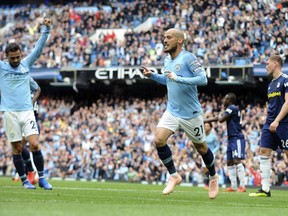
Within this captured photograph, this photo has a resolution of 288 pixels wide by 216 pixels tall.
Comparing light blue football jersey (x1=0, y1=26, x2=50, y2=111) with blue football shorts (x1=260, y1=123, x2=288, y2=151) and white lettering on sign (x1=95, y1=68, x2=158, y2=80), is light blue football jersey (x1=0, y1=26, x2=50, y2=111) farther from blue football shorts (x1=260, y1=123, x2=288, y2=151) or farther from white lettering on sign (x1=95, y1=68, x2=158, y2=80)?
white lettering on sign (x1=95, y1=68, x2=158, y2=80)

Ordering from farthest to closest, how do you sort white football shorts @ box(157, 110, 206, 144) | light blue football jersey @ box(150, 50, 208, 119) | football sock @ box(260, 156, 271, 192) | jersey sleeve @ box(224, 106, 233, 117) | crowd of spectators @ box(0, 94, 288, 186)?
crowd of spectators @ box(0, 94, 288, 186), jersey sleeve @ box(224, 106, 233, 117), football sock @ box(260, 156, 271, 192), white football shorts @ box(157, 110, 206, 144), light blue football jersey @ box(150, 50, 208, 119)

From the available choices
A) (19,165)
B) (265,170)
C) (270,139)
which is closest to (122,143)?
(265,170)

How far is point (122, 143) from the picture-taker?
33.5 metres

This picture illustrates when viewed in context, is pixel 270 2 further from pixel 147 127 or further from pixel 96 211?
pixel 96 211

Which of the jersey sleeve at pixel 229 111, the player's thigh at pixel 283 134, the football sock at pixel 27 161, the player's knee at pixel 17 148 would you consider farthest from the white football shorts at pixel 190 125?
the jersey sleeve at pixel 229 111

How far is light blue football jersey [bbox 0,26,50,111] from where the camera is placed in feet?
46.2

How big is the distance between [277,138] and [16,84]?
4.91 m

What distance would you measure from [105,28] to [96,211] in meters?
31.5

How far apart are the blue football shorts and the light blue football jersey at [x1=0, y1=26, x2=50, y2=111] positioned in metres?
4.39

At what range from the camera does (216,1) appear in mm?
36250

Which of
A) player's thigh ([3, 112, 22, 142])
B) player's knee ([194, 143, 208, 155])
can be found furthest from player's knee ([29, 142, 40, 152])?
player's knee ([194, 143, 208, 155])

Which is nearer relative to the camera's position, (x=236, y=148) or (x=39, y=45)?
(x=39, y=45)

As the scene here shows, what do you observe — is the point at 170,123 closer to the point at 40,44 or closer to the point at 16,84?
the point at 40,44

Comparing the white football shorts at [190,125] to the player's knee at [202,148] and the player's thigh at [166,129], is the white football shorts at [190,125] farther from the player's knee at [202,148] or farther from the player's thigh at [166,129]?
the player's knee at [202,148]
